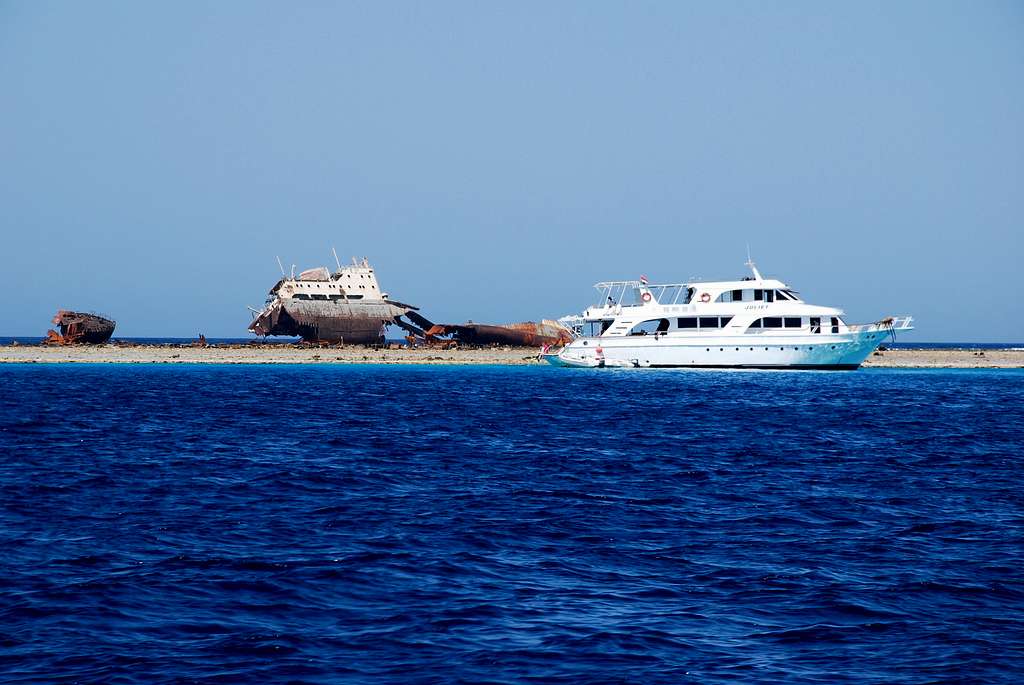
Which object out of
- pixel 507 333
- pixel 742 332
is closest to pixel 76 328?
pixel 507 333

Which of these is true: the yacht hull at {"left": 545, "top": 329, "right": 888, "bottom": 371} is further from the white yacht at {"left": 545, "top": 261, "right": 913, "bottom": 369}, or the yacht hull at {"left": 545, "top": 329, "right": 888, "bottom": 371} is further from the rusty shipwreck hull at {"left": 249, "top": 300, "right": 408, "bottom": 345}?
the rusty shipwreck hull at {"left": 249, "top": 300, "right": 408, "bottom": 345}

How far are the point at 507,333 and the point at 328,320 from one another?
15.5 metres

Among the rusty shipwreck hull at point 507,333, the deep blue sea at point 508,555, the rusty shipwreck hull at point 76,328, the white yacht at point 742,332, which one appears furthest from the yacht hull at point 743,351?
the rusty shipwreck hull at point 76,328

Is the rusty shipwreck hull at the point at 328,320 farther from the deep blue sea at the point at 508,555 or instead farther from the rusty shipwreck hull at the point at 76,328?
the deep blue sea at the point at 508,555

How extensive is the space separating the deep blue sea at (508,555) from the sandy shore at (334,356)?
149 ft

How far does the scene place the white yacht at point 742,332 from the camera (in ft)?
197

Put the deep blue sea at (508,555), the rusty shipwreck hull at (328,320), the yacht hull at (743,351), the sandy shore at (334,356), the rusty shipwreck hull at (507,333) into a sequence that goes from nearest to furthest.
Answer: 1. the deep blue sea at (508,555)
2. the yacht hull at (743,351)
3. the sandy shore at (334,356)
4. the rusty shipwreck hull at (328,320)
5. the rusty shipwreck hull at (507,333)

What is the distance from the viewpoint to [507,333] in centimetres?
8756

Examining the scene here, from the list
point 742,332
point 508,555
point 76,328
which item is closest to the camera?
point 508,555

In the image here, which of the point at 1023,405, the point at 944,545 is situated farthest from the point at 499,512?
the point at 1023,405

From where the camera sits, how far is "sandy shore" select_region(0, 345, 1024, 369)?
73250mm

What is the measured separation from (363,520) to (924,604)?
791 cm

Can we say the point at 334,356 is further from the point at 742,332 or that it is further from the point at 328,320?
the point at 742,332

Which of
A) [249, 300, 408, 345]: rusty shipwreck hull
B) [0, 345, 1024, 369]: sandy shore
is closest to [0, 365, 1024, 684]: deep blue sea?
[0, 345, 1024, 369]: sandy shore
